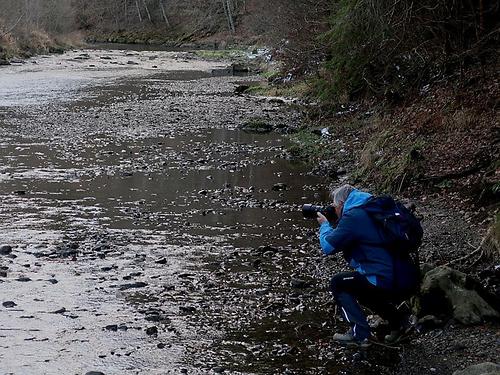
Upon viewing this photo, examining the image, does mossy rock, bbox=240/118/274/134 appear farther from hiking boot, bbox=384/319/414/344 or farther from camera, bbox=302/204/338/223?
hiking boot, bbox=384/319/414/344

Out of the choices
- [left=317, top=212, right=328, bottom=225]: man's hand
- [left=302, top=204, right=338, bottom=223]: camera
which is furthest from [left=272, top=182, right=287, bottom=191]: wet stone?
[left=317, top=212, right=328, bottom=225]: man's hand

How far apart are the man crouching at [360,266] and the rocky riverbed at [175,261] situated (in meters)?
0.30

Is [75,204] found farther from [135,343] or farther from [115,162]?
[135,343]

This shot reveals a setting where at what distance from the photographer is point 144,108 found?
3052 centimetres

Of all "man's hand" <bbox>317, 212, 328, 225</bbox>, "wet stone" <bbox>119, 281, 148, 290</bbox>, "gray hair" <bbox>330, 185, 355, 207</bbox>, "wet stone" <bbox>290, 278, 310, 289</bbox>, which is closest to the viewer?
"gray hair" <bbox>330, 185, 355, 207</bbox>

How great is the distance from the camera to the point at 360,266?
7.11 meters

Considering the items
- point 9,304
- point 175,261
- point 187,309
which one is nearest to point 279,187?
point 175,261

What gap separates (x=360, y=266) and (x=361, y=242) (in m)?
0.32

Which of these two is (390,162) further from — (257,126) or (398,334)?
(257,126)

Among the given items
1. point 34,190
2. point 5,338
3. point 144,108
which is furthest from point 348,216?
point 144,108

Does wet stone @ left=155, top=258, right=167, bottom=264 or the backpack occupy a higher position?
the backpack

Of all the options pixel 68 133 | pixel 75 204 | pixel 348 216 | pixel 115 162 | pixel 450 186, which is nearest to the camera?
pixel 348 216

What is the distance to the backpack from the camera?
6770 mm

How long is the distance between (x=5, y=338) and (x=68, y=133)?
54.6 ft
